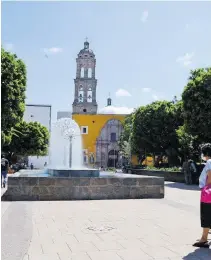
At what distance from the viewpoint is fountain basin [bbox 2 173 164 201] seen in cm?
1147

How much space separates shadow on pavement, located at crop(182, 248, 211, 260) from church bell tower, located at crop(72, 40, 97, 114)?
66.5m

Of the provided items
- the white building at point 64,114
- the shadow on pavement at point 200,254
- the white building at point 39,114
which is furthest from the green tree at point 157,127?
the white building at point 64,114

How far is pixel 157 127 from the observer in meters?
38.6

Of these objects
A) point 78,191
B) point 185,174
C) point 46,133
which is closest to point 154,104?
point 46,133

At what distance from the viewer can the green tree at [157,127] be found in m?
37.8

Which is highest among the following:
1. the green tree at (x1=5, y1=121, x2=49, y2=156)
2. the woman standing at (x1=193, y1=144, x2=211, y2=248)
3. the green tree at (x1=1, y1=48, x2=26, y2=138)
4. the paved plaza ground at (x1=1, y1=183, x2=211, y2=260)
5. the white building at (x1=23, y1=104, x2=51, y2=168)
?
the white building at (x1=23, y1=104, x2=51, y2=168)

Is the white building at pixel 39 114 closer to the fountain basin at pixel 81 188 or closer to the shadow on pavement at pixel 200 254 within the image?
the fountain basin at pixel 81 188

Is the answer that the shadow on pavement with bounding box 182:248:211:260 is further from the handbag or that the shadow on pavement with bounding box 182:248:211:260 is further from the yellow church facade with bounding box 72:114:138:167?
the yellow church facade with bounding box 72:114:138:167

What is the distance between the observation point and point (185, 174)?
69.5ft

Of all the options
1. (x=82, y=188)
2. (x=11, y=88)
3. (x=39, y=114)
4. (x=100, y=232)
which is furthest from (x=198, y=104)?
(x=39, y=114)

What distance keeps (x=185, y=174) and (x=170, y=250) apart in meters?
16.4

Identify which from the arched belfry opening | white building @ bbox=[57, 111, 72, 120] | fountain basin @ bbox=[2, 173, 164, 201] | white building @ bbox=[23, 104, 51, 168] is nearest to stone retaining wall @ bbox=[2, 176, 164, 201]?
fountain basin @ bbox=[2, 173, 164, 201]

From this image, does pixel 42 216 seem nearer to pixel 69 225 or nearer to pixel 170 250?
pixel 69 225

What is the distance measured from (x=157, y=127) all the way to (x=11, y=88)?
23.1m
